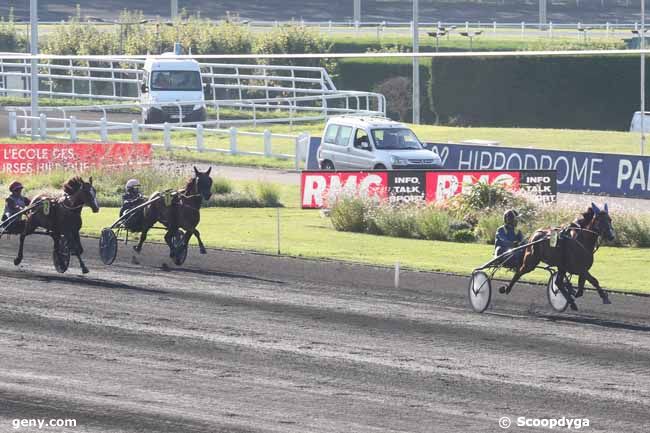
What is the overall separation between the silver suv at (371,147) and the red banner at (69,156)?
476cm

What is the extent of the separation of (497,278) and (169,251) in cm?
607

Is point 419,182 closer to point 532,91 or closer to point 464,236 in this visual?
point 464,236

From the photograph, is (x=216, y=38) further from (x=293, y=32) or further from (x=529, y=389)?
(x=529, y=389)

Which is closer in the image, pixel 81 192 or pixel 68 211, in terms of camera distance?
pixel 81 192

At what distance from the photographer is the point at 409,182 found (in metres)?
28.1

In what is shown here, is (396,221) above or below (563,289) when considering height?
above

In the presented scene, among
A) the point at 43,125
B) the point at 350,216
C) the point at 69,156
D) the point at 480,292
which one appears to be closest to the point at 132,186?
the point at 350,216

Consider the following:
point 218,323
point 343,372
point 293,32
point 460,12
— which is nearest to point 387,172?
point 218,323

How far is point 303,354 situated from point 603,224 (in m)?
4.21

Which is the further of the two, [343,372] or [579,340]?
[579,340]

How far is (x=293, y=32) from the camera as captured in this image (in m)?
63.4

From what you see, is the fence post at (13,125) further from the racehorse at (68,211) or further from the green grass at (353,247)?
the racehorse at (68,211)

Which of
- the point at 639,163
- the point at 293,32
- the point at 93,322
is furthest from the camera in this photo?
the point at 293,32

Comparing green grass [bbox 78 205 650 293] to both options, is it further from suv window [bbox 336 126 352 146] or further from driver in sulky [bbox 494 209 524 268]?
suv window [bbox 336 126 352 146]
